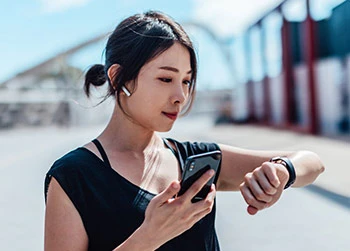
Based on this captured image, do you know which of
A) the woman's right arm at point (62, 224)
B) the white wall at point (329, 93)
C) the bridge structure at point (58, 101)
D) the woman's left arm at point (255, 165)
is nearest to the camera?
the woman's right arm at point (62, 224)

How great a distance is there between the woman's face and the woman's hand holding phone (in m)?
0.25

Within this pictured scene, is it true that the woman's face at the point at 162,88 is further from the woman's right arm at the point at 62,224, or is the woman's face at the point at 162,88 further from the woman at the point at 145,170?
the woman's right arm at the point at 62,224

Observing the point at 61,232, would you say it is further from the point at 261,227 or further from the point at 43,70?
the point at 43,70

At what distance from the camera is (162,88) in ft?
3.81

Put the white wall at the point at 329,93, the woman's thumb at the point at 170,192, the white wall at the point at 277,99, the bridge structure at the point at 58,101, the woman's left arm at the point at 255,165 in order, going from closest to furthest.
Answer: the woman's thumb at the point at 170,192, the woman's left arm at the point at 255,165, the white wall at the point at 329,93, the white wall at the point at 277,99, the bridge structure at the point at 58,101

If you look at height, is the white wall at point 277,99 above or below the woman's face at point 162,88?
below

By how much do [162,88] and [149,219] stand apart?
A: 1.12 ft

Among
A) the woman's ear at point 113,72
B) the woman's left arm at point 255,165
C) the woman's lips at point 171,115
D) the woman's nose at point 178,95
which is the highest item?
the woman's ear at point 113,72

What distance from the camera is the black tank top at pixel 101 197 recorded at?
1055 millimetres

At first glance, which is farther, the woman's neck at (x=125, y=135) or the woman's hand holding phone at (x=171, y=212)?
the woman's neck at (x=125, y=135)

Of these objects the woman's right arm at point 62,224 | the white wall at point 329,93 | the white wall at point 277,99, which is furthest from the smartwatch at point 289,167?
the white wall at point 277,99

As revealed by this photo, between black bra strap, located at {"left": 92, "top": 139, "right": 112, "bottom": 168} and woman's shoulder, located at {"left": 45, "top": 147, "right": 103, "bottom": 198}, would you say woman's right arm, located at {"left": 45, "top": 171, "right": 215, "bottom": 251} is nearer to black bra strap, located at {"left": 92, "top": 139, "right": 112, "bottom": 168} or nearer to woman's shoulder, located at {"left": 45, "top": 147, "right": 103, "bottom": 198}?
woman's shoulder, located at {"left": 45, "top": 147, "right": 103, "bottom": 198}

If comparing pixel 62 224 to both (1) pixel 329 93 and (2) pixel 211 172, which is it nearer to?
(2) pixel 211 172

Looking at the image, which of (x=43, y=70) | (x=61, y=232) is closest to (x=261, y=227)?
(x=61, y=232)
